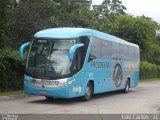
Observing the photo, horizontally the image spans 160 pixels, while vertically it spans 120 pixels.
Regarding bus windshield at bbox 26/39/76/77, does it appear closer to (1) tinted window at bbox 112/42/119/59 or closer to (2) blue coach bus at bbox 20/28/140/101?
(2) blue coach bus at bbox 20/28/140/101

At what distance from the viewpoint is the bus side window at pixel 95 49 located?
2033 centimetres

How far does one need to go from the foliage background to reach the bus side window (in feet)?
15.8

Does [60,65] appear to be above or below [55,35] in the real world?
below

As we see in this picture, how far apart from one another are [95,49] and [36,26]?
14.0 meters

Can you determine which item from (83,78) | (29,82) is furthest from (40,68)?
(83,78)

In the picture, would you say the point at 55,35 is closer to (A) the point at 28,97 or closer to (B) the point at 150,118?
(A) the point at 28,97

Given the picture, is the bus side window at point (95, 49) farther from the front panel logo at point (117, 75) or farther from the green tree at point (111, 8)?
the green tree at point (111, 8)

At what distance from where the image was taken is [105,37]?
22.8 meters

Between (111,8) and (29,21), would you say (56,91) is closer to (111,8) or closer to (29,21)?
(29,21)

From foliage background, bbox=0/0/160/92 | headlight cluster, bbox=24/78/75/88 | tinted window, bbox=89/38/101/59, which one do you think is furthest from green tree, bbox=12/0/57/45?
headlight cluster, bbox=24/78/75/88

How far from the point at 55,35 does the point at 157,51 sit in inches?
2008

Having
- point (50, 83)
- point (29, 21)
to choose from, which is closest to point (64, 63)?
point (50, 83)

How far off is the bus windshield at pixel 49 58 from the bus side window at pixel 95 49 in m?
1.88

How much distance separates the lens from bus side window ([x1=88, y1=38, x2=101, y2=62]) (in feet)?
66.7
